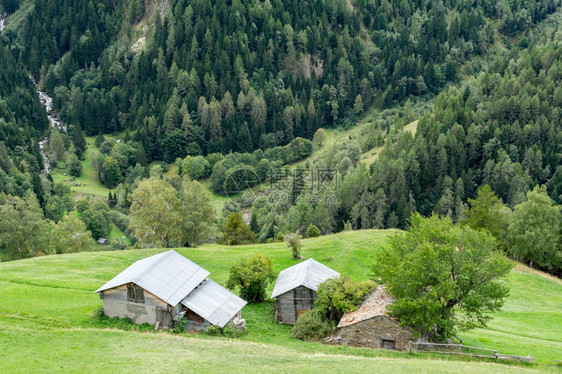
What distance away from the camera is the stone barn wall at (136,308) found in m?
52.8

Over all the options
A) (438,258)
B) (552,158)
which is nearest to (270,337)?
(438,258)

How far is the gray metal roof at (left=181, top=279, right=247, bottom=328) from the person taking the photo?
53.7 meters

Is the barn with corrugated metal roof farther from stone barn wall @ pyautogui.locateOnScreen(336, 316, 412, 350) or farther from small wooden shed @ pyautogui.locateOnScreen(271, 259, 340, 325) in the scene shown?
stone barn wall @ pyautogui.locateOnScreen(336, 316, 412, 350)

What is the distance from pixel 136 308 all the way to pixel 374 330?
24.3 meters

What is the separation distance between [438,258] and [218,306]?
23.6 m

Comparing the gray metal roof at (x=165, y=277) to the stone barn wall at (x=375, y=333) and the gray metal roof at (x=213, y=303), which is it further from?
the stone barn wall at (x=375, y=333)

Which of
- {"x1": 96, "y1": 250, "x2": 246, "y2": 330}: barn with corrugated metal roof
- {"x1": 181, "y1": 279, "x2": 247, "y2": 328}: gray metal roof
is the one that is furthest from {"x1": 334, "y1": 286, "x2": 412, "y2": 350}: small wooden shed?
{"x1": 96, "y1": 250, "x2": 246, "y2": 330}: barn with corrugated metal roof

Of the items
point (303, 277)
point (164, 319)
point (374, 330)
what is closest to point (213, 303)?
point (164, 319)

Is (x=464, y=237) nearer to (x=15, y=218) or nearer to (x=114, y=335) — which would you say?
(x=114, y=335)

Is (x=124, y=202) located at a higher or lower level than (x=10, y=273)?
higher

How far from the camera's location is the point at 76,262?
3078 inches

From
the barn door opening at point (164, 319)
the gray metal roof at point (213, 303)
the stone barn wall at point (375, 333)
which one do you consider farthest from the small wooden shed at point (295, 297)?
A: the barn door opening at point (164, 319)

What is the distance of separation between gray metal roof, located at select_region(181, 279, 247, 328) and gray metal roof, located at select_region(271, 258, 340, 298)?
574 centimetres

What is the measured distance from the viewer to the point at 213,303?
56.0m
